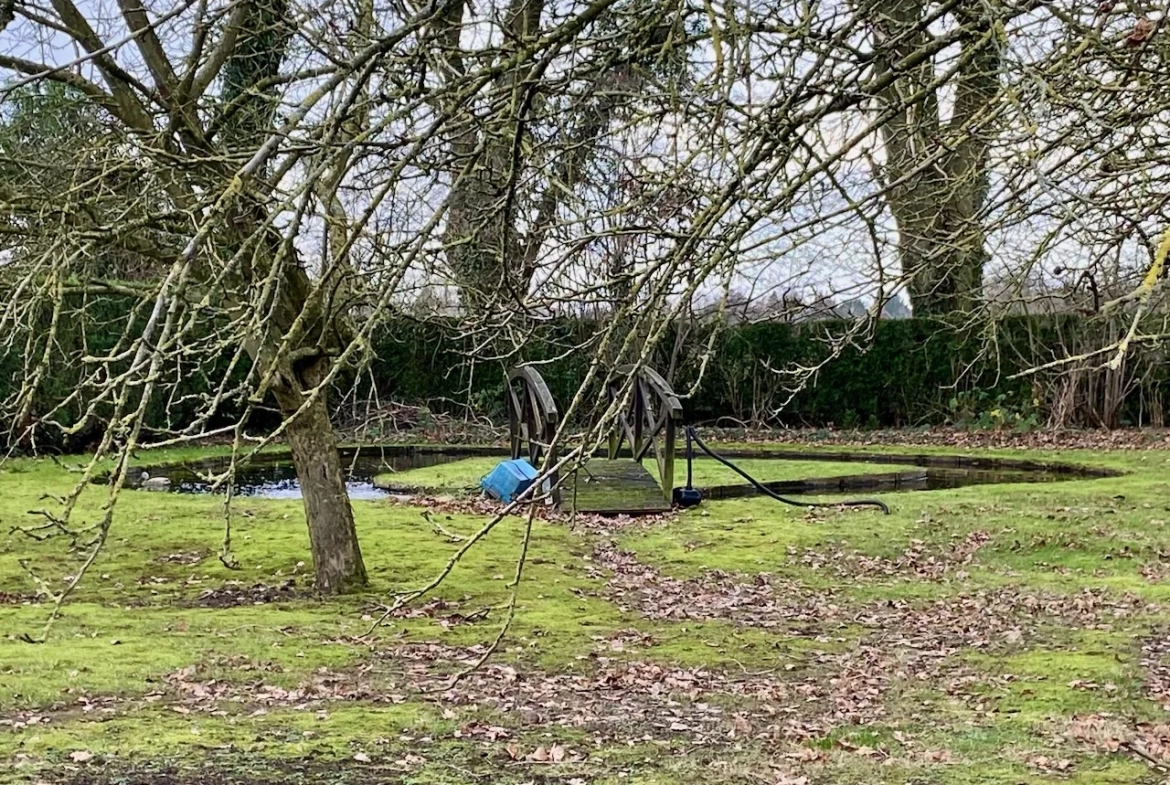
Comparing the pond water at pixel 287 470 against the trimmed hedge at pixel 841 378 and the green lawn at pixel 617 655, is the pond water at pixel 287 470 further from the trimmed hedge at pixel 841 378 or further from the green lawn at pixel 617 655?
the green lawn at pixel 617 655

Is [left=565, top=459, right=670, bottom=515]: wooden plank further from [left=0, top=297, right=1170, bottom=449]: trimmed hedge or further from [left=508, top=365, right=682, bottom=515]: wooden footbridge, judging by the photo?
[left=0, top=297, right=1170, bottom=449]: trimmed hedge

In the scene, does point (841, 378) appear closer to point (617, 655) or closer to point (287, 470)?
point (287, 470)

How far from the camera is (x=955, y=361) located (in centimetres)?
1888

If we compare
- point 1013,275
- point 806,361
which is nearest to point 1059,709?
point 1013,275

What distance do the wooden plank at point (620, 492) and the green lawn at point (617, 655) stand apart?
90 centimetres

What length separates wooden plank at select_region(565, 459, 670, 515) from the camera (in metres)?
11.3

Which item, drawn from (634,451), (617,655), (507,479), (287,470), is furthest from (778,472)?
(617,655)

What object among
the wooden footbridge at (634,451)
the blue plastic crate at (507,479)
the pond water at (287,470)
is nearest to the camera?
the wooden footbridge at (634,451)

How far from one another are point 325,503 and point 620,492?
4.94 metres

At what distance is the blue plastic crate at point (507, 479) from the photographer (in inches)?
456

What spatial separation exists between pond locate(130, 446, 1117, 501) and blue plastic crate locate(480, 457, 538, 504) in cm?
113

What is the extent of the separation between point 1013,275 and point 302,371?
3.91 m

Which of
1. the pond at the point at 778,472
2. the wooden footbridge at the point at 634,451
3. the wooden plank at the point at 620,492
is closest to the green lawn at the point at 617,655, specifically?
the wooden plank at the point at 620,492

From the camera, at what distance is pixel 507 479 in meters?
11.9
